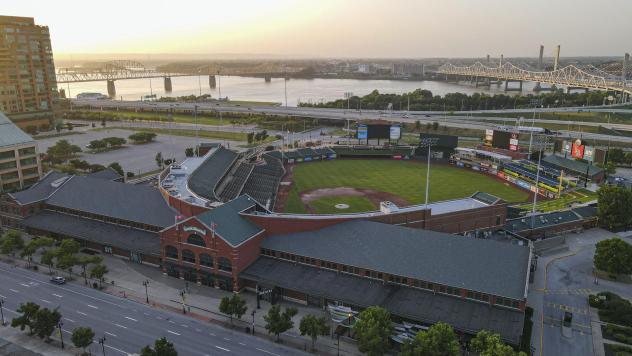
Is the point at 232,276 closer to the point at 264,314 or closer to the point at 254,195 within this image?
the point at 264,314

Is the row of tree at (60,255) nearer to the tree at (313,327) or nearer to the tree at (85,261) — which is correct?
the tree at (85,261)

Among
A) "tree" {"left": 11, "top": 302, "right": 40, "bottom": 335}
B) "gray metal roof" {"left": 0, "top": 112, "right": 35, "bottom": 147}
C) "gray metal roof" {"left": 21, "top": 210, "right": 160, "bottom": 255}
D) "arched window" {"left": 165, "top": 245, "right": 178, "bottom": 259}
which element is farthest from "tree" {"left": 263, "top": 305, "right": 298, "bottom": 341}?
"gray metal roof" {"left": 0, "top": 112, "right": 35, "bottom": 147}

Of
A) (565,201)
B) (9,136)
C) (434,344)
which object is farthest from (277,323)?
(9,136)

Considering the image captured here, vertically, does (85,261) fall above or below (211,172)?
below

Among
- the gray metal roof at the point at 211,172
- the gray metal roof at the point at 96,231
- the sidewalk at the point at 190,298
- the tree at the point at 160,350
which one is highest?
the gray metal roof at the point at 211,172

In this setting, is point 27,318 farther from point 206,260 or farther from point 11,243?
point 11,243

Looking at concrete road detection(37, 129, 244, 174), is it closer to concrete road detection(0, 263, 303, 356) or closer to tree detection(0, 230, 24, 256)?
tree detection(0, 230, 24, 256)

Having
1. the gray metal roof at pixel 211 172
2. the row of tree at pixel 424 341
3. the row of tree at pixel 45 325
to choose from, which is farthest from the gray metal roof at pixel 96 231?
the row of tree at pixel 424 341
